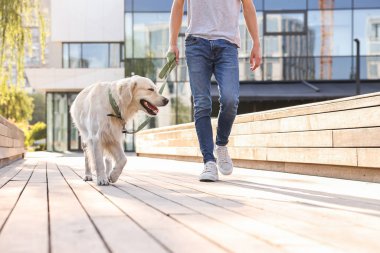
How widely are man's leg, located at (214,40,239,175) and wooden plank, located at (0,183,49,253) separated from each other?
211 centimetres

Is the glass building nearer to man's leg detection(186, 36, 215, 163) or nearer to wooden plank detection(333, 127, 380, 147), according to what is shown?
wooden plank detection(333, 127, 380, 147)

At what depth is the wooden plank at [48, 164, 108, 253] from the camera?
209cm

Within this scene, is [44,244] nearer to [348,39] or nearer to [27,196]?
[27,196]

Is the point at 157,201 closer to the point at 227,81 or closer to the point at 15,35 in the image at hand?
the point at 227,81

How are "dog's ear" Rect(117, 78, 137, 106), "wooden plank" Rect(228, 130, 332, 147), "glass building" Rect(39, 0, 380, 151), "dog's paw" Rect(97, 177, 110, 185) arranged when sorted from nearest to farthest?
"dog's paw" Rect(97, 177, 110, 185), "dog's ear" Rect(117, 78, 137, 106), "wooden plank" Rect(228, 130, 332, 147), "glass building" Rect(39, 0, 380, 151)

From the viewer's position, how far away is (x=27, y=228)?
2.52 meters

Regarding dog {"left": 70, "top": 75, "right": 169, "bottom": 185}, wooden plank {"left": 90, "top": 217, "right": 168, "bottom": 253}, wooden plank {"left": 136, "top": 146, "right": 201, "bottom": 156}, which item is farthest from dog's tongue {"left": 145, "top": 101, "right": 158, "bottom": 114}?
wooden plank {"left": 136, "top": 146, "right": 201, "bottom": 156}

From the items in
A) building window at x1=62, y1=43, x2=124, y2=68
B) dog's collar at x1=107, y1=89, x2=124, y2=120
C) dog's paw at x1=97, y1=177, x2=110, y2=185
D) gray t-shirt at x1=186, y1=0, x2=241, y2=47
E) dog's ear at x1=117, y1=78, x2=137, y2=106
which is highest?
building window at x1=62, y1=43, x2=124, y2=68

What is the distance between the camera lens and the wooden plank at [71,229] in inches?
82.4

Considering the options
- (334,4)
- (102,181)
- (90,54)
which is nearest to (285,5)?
(334,4)

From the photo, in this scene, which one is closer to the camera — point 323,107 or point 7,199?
point 7,199

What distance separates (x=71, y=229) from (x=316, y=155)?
4.49m

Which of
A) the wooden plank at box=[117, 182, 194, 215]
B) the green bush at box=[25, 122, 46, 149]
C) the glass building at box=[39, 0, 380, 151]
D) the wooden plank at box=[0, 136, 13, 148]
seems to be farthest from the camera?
the green bush at box=[25, 122, 46, 149]

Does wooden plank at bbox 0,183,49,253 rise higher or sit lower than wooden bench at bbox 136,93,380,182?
lower
